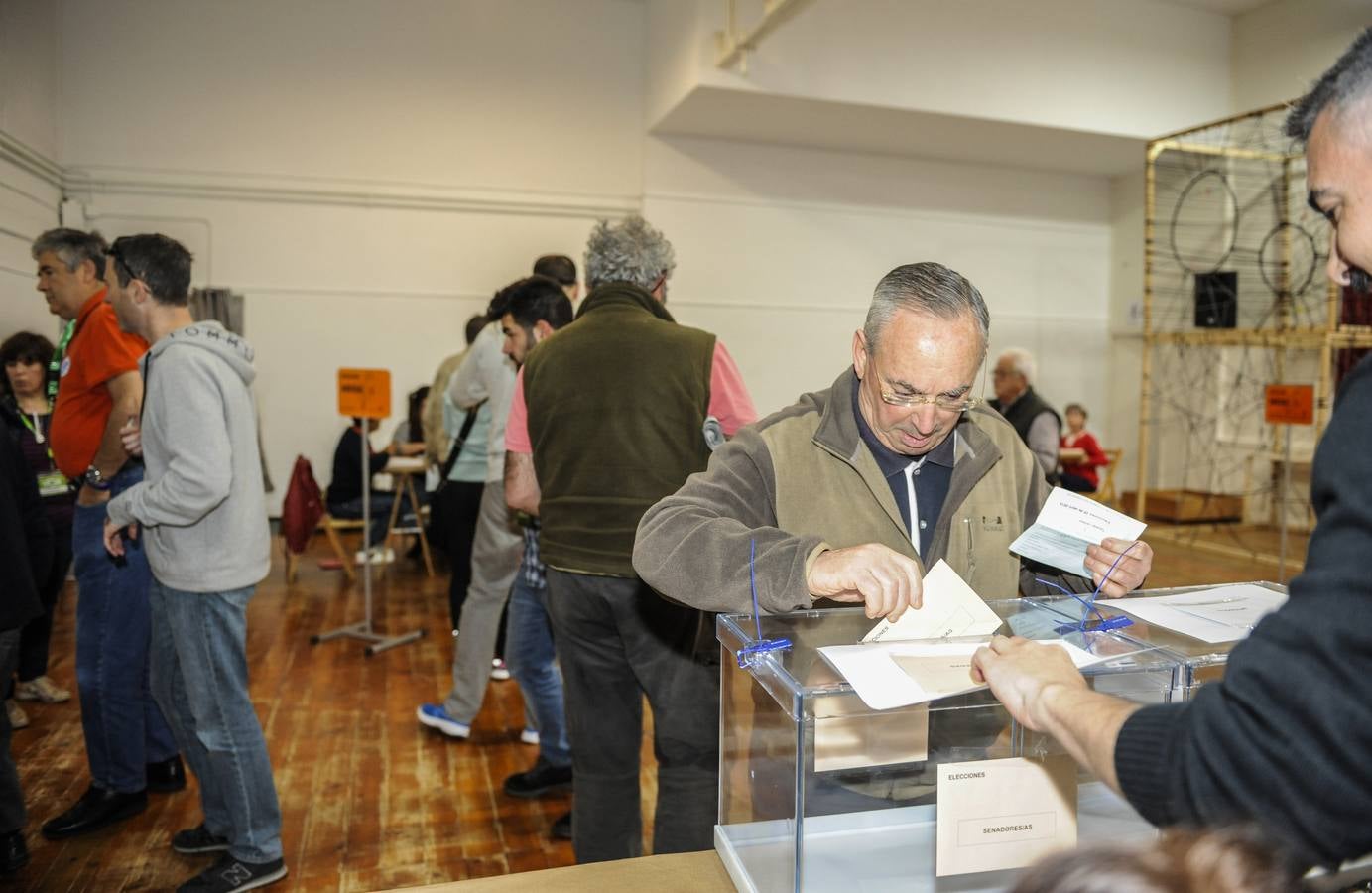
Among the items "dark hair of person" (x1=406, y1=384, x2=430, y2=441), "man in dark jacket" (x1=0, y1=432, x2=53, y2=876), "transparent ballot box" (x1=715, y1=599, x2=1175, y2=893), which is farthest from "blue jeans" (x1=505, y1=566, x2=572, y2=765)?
"dark hair of person" (x1=406, y1=384, x2=430, y2=441)

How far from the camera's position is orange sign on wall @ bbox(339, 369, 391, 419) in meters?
5.18

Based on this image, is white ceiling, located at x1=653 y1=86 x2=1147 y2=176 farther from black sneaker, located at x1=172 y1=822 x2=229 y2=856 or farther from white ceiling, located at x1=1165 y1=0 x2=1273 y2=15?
black sneaker, located at x1=172 y1=822 x2=229 y2=856

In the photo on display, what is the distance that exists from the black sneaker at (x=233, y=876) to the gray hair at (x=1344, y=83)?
2.91 metres

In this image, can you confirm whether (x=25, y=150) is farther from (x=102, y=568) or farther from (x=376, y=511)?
(x=102, y=568)

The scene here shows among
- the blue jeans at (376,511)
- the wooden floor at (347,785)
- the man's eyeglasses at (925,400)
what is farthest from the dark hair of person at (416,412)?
the man's eyeglasses at (925,400)

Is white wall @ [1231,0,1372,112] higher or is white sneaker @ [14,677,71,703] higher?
white wall @ [1231,0,1372,112]

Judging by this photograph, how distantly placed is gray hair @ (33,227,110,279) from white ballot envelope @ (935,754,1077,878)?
124 inches

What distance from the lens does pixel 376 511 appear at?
6883 millimetres

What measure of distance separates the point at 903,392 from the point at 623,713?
1.29 meters

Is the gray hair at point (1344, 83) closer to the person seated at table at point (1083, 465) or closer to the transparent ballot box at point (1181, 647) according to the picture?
the transparent ballot box at point (1181, 647)

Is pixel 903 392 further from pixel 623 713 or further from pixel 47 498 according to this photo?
pixel 47 498

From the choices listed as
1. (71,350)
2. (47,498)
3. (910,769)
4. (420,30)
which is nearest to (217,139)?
(420,30)

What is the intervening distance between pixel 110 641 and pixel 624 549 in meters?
1.79

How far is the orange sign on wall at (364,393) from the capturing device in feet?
17.0
